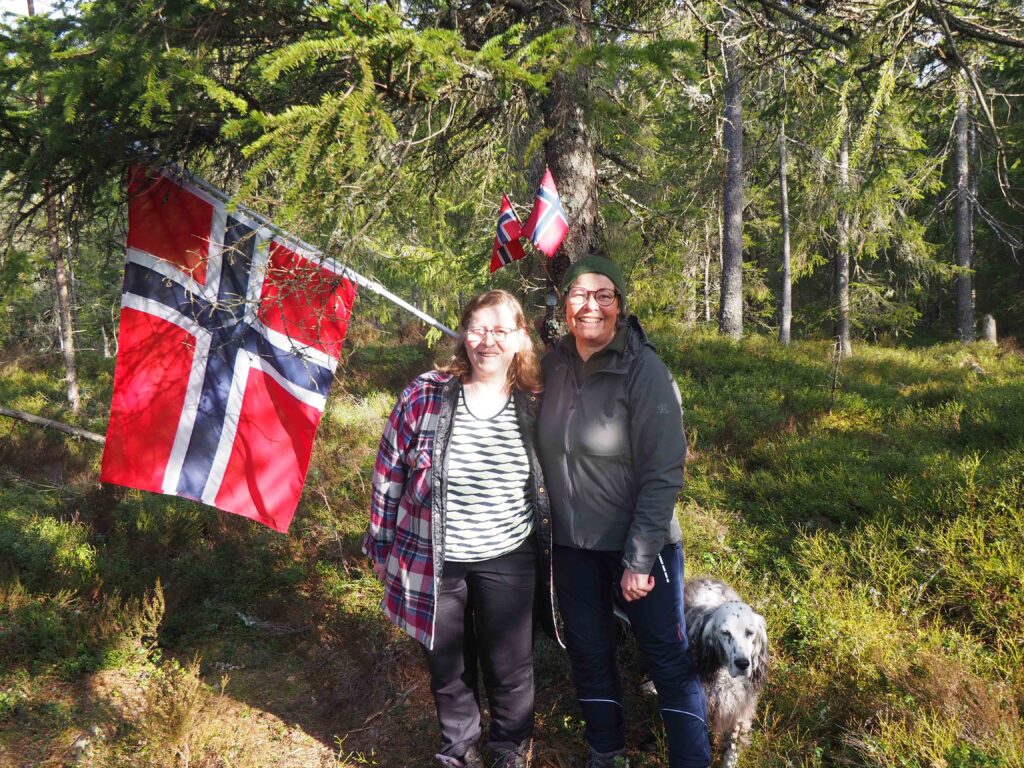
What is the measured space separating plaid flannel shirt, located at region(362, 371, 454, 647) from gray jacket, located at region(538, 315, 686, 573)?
564mm

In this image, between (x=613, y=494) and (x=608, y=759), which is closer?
(x=613, y=494)

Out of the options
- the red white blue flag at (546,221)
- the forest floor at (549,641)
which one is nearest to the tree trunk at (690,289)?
the forest floor at (549,641)

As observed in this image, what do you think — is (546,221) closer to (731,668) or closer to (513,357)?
(513,357)

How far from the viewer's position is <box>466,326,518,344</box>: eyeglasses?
8.82 ft

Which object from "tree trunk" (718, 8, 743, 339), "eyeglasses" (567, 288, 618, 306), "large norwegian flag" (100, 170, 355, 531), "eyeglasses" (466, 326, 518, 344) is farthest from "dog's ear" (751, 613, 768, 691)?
"tree trunk" (718, 8, 743, 339)

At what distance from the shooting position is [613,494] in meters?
2.59

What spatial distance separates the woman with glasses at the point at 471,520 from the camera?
108 inches

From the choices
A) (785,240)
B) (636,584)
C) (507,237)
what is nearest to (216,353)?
(507,237)

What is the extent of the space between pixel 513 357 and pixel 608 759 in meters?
2.01

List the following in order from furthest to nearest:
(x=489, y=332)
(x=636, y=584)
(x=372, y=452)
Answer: (x=372, y=452), (x=489, y=332), (x=636, y=584)

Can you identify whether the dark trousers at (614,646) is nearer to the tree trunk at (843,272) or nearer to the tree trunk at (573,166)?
the tree trunk at (573,166)

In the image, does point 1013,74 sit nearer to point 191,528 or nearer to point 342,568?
point 342,568

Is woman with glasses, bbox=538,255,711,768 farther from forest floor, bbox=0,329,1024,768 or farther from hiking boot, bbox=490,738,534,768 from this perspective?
forest floor, bbox=0,329,1024,768

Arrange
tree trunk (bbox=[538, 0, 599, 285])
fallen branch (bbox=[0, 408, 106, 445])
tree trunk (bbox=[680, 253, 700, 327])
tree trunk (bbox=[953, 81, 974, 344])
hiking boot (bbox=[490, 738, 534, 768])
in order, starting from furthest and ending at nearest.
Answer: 1. tree trunk (bbox=[680, 253, 700, 327])
2. tree trunk (bbox=[953, 81, 974, 344])
3. fallen branch (bbox=[0, 408, 106, 445])
4. tree trunk (bbox=[538, 0, 599, 285])
5. hiking boot (bbox=[490, 738, 534, 768])
